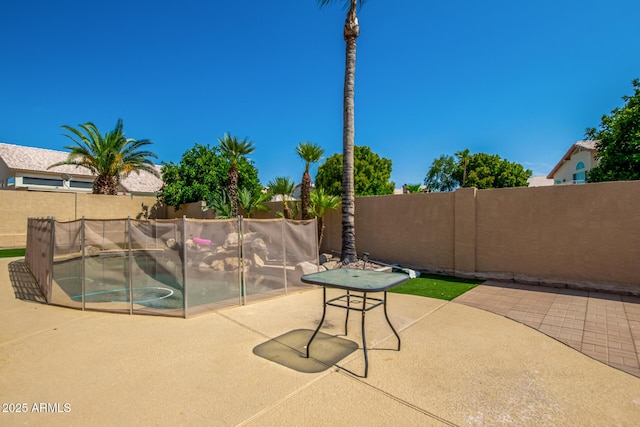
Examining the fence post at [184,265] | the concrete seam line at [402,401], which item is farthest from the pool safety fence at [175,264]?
the concrete seam line at [402,401]

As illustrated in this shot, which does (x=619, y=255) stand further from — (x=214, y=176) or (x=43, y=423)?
(x=214, y=176)

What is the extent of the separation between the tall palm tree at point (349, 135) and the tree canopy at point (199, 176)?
11.2m

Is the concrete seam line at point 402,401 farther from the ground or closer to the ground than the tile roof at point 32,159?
closer to the ground

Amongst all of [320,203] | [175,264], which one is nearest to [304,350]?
[175,264]

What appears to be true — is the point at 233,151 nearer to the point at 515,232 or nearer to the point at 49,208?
the point at 49,208

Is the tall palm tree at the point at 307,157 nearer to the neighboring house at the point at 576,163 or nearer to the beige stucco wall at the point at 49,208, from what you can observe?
the beige stucco wall at the point at 49,208

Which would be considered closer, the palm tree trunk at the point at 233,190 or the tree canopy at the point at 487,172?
the palm tree trunk at the point at 233,190

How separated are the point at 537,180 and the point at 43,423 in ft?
179

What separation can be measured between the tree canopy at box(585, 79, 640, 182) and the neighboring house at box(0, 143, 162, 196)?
33.6 m

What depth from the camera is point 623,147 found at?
11695mm

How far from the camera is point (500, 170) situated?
3341 cm

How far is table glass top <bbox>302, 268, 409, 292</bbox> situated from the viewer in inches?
131

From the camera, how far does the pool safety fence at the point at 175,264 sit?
5594 mm

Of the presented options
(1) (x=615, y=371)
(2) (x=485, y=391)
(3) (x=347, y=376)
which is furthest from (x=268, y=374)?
(1) (x=615, y=371)
